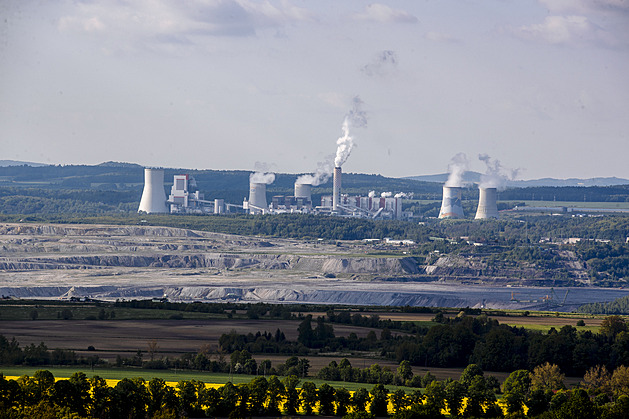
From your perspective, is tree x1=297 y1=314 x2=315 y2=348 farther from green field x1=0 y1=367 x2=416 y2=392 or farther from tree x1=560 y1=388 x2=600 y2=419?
tree x1=560 y1=388 x2=600 y2=419

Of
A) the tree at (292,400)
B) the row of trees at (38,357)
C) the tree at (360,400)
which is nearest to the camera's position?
the tree at (292,400)

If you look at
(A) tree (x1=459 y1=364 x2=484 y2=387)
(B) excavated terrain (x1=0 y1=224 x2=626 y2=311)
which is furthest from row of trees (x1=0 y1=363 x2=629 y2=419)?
(B) excavated terrain (x1=0 y1=224 x2=626 y2=311)

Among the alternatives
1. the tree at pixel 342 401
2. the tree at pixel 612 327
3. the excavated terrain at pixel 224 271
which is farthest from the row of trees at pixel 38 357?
the excavated terrain at pixel 224 271

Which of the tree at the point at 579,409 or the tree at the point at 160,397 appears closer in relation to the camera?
the tree at the point at 579,409

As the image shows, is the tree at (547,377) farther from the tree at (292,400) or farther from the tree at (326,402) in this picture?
the tree at (292,400)

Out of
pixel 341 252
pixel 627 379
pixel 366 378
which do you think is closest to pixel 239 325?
pixel 366 378

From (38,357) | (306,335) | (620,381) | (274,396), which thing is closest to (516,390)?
(620,381)
